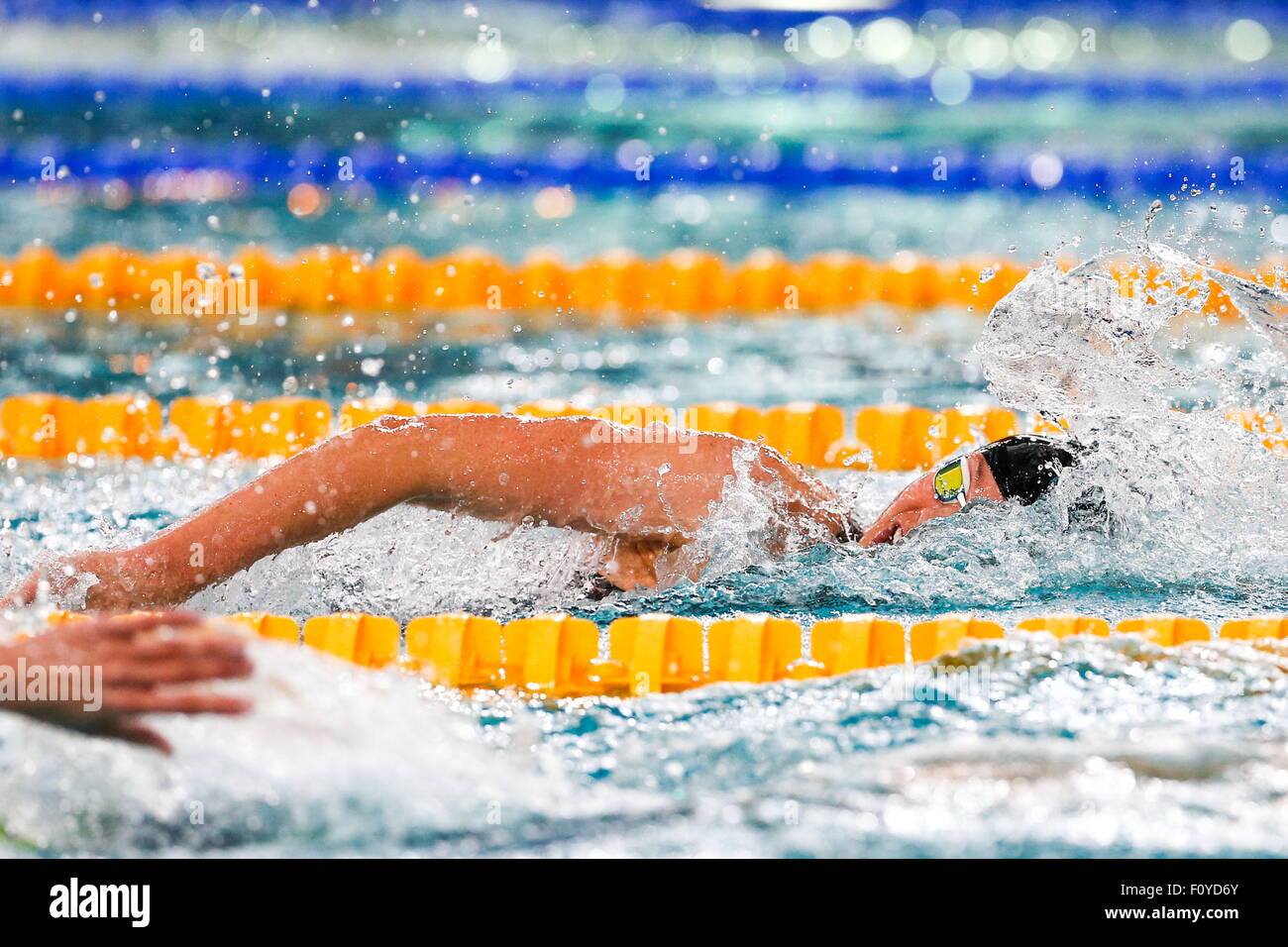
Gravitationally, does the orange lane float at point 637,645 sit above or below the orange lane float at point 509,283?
below

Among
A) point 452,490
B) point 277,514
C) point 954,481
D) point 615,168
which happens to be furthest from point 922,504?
point 615,168

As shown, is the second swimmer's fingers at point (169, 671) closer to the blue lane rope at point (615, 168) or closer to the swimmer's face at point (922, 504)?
the swimmer's face at point (922, 504)

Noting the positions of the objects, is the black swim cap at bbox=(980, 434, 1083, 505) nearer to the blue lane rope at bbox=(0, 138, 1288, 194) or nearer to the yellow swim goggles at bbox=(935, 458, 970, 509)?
the yellow swim goggles at bbox=(935, 458, 970, 509)

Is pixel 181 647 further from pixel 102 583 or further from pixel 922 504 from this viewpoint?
pixel 922 504

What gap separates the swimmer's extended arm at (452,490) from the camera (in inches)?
83.4

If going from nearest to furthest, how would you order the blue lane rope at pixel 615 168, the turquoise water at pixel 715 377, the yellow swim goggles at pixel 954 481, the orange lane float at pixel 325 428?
1. the turquoise water at pixel 715 377
2. the yellow swim goggles at pixel 954 481
3. the orange lane float at pixel 325 428
4. the blue lane rope at pixel 615 168

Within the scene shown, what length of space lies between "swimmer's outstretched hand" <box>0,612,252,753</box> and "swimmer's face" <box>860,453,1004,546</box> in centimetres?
122

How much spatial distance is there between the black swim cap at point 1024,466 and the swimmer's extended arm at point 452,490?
322 millimetres

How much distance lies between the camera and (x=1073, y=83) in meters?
9.59

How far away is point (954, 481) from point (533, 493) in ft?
2.36

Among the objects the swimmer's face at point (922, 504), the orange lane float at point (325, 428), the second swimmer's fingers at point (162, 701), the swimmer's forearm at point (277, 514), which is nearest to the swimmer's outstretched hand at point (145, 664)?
the second swimmer's fingers at point (162, 701)

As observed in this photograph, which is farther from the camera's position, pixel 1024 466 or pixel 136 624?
pixel 1024 466

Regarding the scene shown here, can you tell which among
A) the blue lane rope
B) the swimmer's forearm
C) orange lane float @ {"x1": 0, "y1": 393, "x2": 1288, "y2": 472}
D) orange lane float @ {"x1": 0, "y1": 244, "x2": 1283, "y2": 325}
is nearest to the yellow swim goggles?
the swimmer's forearm

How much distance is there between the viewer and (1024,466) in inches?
91.2
